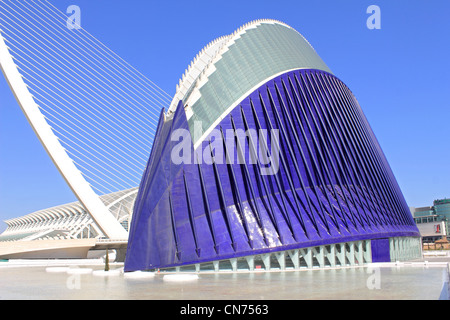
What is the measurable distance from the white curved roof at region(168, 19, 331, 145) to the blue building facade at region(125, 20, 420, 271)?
707 millimetres

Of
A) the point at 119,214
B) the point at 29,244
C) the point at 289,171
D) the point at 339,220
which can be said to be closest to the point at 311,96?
the point at 289,171

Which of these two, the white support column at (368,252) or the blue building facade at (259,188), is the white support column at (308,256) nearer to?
the blue building facade at (259,188)

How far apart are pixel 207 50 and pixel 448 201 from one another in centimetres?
15869

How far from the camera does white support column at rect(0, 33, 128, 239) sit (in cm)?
3341

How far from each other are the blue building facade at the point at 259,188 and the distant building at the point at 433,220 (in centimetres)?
8269

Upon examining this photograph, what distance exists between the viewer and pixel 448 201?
17212cm

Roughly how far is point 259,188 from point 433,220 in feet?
436

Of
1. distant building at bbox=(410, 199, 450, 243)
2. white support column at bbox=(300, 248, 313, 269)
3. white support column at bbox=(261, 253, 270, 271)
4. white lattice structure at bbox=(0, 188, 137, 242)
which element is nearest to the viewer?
white support column at bbox=(261, 253, 270, 271)

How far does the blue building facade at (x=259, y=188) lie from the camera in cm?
2803

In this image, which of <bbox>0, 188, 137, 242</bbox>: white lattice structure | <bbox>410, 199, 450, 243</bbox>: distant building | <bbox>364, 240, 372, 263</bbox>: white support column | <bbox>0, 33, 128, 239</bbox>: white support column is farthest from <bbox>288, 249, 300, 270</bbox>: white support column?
<bbox>410, 199, 450, 243</bbox>: distant building

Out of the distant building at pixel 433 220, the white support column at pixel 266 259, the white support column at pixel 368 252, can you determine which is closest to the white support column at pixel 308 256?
the white support column at pixel 266 259

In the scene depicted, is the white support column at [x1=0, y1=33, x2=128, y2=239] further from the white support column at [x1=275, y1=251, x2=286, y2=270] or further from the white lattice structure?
the white lattice structure

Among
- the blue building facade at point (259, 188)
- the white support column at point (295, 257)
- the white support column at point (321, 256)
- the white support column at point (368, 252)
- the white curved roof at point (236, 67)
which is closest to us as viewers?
the blue building facade at point (259, 188)
